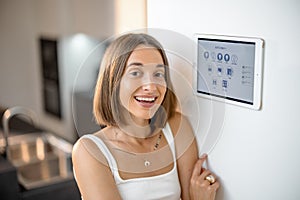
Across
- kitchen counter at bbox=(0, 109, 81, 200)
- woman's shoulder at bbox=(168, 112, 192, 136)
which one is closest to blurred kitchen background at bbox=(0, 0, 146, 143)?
kitchen counter at bbox=(0, 109, 81, 200)

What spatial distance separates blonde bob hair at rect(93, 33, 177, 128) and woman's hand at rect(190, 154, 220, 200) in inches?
4.9

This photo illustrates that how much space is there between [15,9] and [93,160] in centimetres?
317

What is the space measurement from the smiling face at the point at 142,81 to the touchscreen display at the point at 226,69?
3.8 inches

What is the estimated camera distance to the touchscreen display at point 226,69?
0.70 meters

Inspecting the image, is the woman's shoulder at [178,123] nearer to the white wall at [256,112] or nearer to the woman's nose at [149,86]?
the white wall at [256,112]

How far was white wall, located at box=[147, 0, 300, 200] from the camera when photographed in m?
0.63

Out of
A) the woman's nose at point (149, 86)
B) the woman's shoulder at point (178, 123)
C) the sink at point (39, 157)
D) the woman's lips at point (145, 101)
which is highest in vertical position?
the woman's nose at point (149, 86)

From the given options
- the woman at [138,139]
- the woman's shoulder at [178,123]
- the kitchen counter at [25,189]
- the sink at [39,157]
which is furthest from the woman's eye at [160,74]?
the sink at [39,157]

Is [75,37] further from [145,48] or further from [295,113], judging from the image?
[295,113]

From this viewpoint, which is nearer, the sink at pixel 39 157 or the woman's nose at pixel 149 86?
the woman's nose at pixel 149 86

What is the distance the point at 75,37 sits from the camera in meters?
3.00

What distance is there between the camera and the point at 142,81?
2.34ft

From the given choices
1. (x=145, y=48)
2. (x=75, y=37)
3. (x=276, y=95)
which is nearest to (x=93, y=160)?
(x=145, y=48)

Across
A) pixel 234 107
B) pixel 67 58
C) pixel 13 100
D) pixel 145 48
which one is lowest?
pixel 13 100
